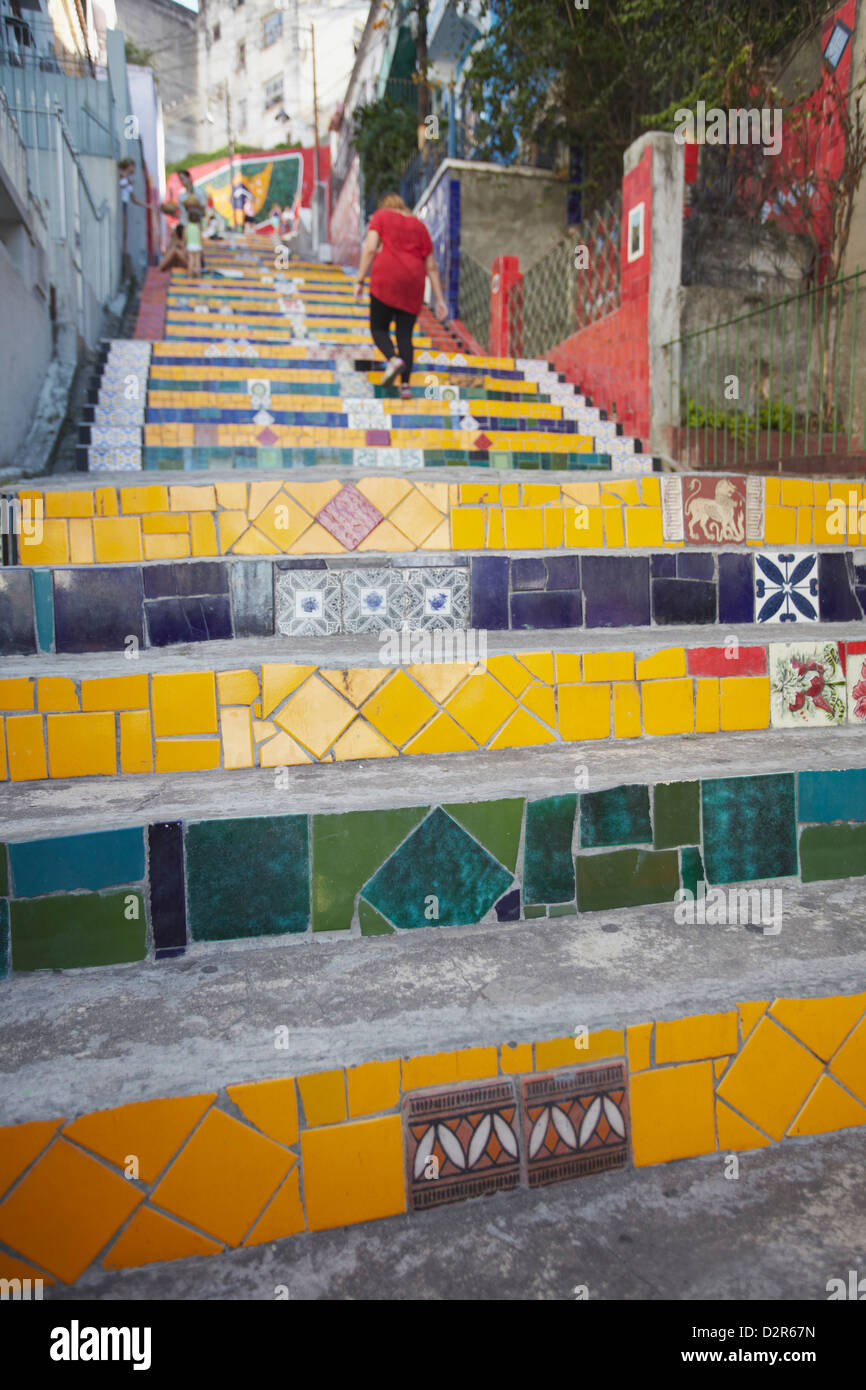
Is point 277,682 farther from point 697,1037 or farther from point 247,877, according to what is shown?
point 697,1037

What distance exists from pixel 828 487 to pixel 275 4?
4038cm

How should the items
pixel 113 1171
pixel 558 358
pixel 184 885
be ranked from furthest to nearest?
pixel 558 358
pixel 184 885
pixel 113 1171

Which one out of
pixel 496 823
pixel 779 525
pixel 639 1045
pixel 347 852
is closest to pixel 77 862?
pixel 347 852

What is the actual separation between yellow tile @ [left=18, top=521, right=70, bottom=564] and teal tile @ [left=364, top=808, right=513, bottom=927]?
1.38 metres

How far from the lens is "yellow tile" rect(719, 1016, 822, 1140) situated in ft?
3.97

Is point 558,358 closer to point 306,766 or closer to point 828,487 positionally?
point 828,487

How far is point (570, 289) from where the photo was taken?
749cm

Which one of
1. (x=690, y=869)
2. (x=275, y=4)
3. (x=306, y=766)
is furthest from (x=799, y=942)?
(x=275, y=4)

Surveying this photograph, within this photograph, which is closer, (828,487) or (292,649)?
(292,649)

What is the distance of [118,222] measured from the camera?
926 centimetres

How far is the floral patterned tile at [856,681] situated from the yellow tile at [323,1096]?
60.1 inches

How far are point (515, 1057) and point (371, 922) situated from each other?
0.36 m

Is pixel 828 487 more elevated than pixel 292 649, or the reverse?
pixel 828 487

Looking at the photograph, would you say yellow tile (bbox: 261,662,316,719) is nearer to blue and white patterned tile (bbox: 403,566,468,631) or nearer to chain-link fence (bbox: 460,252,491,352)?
blue and white patterned tile (bbox: 403,566,468,631)
